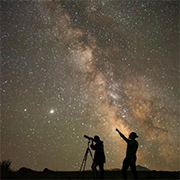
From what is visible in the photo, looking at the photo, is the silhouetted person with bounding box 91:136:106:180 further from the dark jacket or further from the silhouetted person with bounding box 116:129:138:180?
the silhouetted person with bounding box 116:129:138:180

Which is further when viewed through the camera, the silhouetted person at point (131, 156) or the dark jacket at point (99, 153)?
the dark jacket at point (99, 153)

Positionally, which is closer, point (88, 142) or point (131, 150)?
point (131, 150)

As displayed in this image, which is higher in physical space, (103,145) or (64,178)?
(103,145)

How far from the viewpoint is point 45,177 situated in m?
8.92

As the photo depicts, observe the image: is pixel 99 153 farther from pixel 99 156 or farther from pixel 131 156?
pixel 131 156

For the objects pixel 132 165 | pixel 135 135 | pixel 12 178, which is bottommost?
pixel 12 178

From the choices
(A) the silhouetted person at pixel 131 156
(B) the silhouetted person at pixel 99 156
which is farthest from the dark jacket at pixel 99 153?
(A) the silhouetted person at pixel 131 156

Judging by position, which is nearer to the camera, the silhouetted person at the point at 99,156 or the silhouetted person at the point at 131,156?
the silhouetted person at the point at 131,156

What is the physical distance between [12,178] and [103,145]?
4338 millimetres

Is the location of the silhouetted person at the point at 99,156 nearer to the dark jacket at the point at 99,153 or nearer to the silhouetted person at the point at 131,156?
the dark jacket at the point at 99,153

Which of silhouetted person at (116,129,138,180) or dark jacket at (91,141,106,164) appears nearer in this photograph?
silhouetted person at (116,129,138,180)

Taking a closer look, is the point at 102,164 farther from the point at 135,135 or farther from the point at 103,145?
the point at 135,135

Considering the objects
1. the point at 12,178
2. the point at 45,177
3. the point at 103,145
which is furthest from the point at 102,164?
the point at 12,178

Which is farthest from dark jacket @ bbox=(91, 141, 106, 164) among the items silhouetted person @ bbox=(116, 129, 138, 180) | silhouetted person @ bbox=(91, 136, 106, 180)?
silhouetted person @ bbox=(116, 129, 138, 180)
